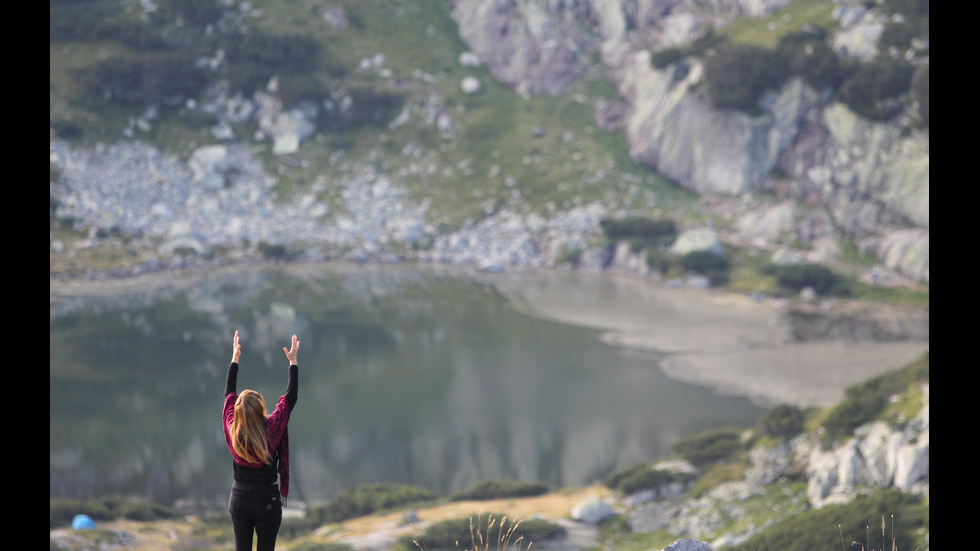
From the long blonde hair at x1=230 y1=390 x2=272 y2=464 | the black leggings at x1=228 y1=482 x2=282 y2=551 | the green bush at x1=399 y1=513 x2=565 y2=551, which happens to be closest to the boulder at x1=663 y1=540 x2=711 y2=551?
the black leggings at x1=228 y1=482 x2=282 y2=551

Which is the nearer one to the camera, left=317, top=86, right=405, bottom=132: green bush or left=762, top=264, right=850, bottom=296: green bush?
left=762, top=264, right=850, bottom=296: green bush

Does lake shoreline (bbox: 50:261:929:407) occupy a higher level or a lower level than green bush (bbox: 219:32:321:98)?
lower

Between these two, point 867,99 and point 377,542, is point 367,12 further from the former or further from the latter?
point 377,542

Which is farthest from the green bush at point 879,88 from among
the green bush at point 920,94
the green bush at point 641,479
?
the green bush at point 641,479

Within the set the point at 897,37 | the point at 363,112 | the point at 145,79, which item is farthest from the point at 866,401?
the point at 145,79

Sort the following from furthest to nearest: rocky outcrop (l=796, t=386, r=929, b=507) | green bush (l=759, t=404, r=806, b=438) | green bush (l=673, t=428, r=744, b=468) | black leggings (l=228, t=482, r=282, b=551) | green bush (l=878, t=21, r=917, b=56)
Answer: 1. green bush (l=878, t=21, r=917, b=56)
2. green bush (l=673, t=428, r=744, b=468)
3. green bush (l=759, t=404, r=806, b=438)
4. rocky outcrop (l=796, t=386, r=929, b=507)
5. black leggings (l=228, t=482, r=282, b=551)

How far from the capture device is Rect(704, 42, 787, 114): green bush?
78375mm

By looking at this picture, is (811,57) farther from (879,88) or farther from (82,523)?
(82,523)

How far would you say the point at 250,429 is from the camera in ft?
23.8

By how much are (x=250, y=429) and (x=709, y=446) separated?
2564cm

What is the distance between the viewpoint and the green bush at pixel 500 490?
2827 centimetres

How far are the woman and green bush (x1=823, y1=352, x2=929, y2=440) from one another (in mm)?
21848

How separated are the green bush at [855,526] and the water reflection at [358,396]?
40.5 feet

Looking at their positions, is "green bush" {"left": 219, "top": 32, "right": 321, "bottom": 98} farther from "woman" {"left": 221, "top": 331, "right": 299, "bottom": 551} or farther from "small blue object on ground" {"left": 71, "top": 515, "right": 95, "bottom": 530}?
"woman" {"left": 221, "top": 331, "right": 299, "bottom": 551}
